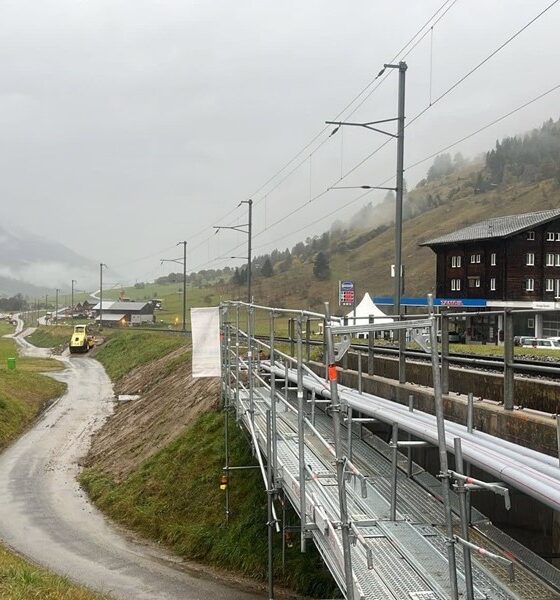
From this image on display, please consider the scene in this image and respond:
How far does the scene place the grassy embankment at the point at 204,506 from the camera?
14188 mm

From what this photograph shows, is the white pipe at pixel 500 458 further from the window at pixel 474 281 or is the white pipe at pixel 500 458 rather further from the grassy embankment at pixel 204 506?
the window at pixel 474 281

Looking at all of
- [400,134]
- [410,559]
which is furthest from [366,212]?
[410,559]

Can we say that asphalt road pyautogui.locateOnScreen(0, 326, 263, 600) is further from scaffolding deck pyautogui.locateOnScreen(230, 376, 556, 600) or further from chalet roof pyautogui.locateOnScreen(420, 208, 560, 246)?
chalet roof pyautogui.locateOnScreen(420, 208, 560, 246)

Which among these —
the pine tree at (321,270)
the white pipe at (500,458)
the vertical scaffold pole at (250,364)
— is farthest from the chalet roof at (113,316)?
the white pipe at (500,458)

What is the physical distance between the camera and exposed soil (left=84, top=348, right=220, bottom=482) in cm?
2325

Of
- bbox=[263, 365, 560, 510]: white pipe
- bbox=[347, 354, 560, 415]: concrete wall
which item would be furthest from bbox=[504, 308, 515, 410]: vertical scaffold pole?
bbox=[263, 365, 560, 510]: white pipe

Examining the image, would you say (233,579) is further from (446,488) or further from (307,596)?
(446,488)

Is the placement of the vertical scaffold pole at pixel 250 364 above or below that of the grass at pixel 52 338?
above

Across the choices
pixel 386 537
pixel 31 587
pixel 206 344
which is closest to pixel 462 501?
pixel 386 537

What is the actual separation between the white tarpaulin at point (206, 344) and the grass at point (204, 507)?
2415 millimetres

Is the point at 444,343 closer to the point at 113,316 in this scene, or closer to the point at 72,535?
the point at 72,535

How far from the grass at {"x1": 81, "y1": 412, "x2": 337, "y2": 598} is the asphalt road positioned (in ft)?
1.78

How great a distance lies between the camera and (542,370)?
769cm

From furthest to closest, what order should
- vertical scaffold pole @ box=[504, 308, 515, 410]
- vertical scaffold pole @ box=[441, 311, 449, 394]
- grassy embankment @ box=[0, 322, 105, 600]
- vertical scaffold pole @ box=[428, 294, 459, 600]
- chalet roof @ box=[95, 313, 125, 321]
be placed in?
chalet roof @ box=[95, 313, 125, 321] < grassy embankment @ box=[0, 322, 105, 600] < vertical scaffold pole @ box=[441, 311, 449, 394] < vertical scaffold pole @ box=[504, 308, 515, 410] < vertical scaffold pole @ box=[428, 294, 459, 600]
